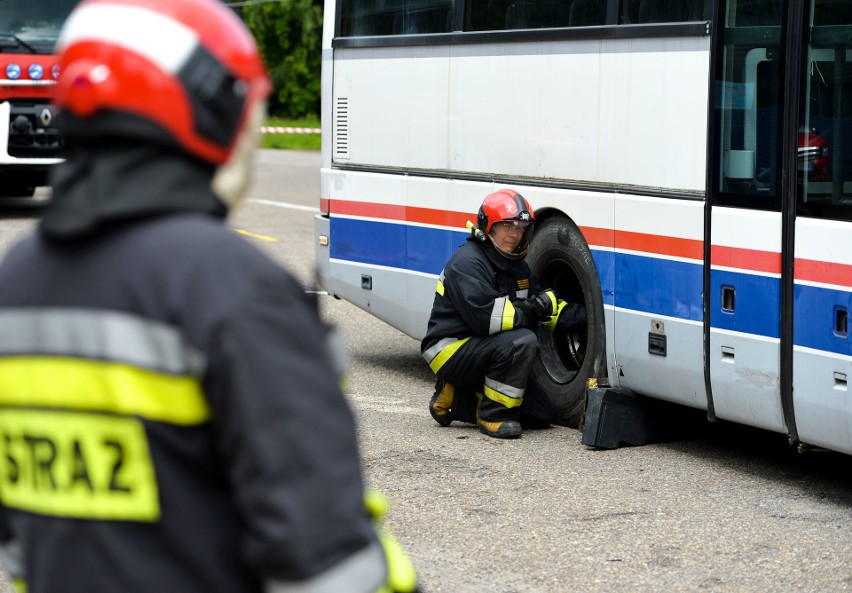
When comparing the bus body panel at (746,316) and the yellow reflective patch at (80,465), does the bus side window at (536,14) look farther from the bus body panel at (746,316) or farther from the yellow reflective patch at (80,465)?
the yellow reflective patch at (80,465)

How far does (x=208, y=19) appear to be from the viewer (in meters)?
1.98

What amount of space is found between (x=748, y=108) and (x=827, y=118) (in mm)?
472

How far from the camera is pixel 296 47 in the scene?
57.7 metres

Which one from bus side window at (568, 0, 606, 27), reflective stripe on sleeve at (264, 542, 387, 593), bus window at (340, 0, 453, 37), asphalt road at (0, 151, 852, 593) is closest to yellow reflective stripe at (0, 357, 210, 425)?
reflective stripe on sleeve at (264, 542, 387, 593)

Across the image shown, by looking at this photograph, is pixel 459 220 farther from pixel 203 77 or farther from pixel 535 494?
pixel 203 77

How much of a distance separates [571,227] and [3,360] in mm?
5669

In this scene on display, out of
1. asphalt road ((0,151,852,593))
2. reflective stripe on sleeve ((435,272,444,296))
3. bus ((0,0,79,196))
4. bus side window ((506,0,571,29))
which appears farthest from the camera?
bus ((0,0,79,196))

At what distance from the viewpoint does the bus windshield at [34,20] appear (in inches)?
655

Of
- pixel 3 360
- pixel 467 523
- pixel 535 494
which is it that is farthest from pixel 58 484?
pixel 535 494

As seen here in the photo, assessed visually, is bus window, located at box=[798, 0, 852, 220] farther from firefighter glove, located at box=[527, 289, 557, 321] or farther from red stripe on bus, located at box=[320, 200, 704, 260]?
firefighter glove, located at box=[527, 289, 557, 321]

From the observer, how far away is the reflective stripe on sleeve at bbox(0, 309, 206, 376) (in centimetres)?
187

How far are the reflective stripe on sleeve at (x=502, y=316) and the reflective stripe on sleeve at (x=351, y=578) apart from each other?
18.5 feet

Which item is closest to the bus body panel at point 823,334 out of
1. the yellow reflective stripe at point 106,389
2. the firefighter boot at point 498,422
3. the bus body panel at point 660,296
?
the bus body panel at point 660,296

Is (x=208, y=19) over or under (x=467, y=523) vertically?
over
